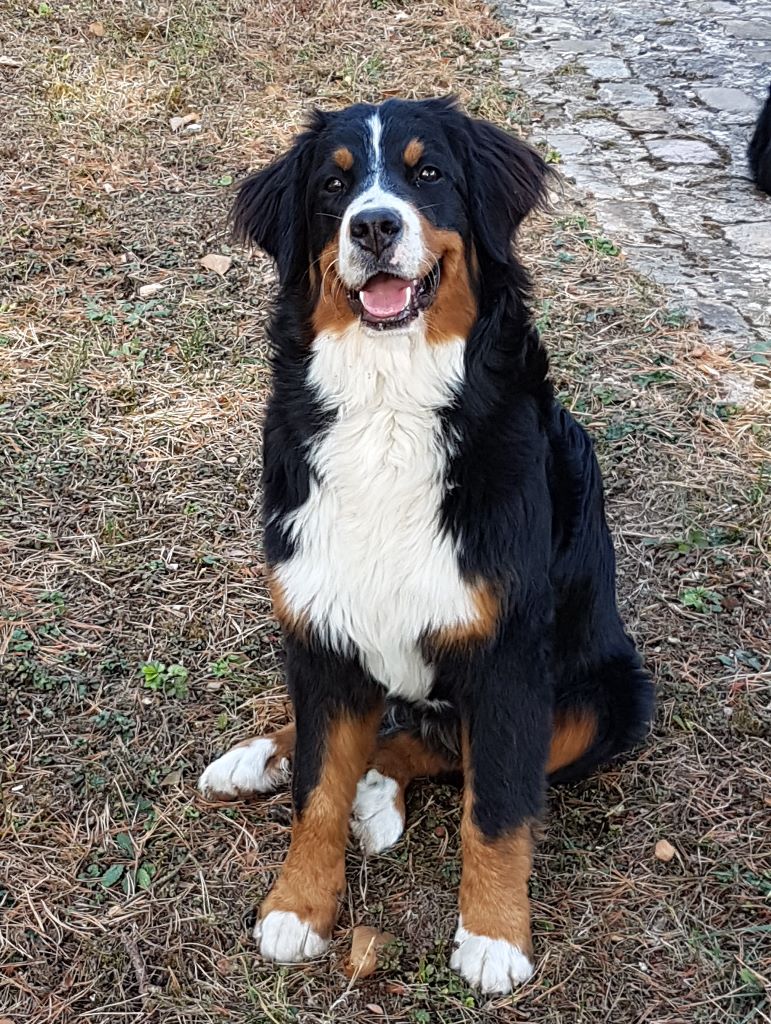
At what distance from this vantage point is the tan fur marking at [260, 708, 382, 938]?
2527mm

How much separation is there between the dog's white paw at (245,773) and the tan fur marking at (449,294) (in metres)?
1.27

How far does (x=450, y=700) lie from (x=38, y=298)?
10.8ft

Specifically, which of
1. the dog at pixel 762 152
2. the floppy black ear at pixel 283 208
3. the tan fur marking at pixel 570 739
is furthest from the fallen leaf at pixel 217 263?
the tan fur marking at pixel 570 739

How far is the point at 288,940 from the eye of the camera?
2484 mm

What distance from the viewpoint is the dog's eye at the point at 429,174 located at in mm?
2445

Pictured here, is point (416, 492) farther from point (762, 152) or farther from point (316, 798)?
point (762, 152)

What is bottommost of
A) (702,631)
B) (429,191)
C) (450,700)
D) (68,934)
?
(68,934)

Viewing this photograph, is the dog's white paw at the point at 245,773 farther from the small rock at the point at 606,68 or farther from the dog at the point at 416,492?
the small rock at the point at 606,68

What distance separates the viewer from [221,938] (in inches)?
101

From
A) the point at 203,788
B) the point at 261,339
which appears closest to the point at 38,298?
the point at 261,339

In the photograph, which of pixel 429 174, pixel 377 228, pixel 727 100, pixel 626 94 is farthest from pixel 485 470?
pixel 727 100

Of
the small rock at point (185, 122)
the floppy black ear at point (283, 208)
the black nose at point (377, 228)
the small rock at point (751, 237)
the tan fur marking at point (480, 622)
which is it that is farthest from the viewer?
the small rock at point (185, 122)

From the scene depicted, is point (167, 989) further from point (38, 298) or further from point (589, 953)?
point (38, 298)

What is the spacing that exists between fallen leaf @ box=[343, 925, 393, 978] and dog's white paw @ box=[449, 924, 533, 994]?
20 cm
